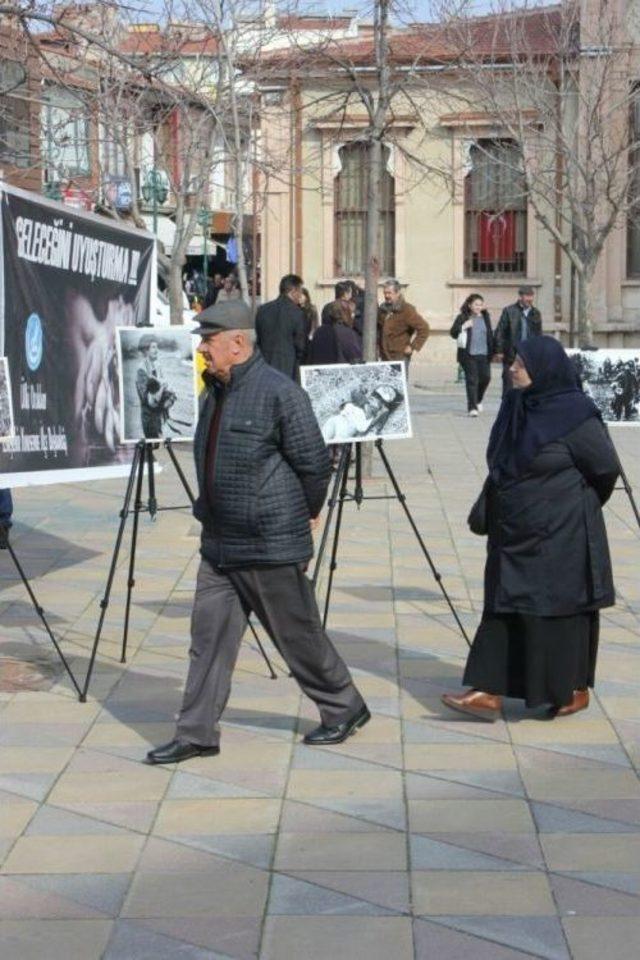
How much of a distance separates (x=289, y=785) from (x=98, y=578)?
4657mm

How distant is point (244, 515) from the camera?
21.8 feet

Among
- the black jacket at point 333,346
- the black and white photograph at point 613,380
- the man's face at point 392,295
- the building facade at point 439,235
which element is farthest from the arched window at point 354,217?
the black and white photograph at point 613,380

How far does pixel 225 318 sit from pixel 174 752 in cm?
164

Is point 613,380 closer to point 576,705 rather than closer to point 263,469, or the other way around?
point 576,705

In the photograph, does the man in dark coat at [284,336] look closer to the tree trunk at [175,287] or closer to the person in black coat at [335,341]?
the person in black coat at [335,341]

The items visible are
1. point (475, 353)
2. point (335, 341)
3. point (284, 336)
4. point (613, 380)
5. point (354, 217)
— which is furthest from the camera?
point (354, 217)

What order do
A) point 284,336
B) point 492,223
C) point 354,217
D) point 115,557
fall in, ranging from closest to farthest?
1. point 115,557
2. point 284,336
3. point 492,223
4. point 354,217

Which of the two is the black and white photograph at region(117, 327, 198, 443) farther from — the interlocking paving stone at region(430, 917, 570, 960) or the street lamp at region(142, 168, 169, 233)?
the street lamp at region(142, 168, 169, 233)

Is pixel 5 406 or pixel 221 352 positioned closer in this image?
pixel 221 352

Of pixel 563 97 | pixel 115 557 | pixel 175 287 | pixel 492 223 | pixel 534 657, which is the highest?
pixel 563 97

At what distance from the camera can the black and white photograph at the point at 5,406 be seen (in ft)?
25.3

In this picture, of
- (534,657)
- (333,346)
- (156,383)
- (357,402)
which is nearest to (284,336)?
(333,346)

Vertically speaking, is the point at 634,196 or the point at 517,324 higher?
the point at 634,196

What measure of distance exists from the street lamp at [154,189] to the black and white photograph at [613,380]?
14253 mm
